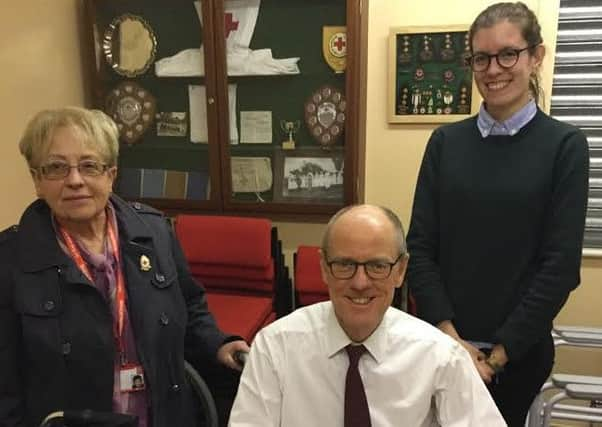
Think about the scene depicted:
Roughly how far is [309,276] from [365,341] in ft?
4.10

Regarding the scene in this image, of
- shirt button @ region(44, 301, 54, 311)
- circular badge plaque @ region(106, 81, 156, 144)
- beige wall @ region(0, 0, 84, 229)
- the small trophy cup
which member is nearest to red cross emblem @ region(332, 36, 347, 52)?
the small trophy cup

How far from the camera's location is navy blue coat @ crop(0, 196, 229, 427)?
1.22 m

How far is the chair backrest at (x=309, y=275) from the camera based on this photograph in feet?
8.00

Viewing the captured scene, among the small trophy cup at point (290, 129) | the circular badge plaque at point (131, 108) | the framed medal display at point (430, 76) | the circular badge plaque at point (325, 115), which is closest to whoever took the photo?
the framed medal display at point (430, 76)

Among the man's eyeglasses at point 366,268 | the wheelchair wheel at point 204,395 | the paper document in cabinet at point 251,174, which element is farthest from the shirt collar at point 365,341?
the paper document in cabinet at point 251,174

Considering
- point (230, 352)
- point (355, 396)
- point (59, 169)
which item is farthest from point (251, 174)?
point (355, 396)

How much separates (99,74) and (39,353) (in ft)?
6.10

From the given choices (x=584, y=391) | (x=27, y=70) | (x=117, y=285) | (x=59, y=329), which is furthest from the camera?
(x=27, y=70)

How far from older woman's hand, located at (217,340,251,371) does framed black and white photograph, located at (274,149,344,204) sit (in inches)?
47.9

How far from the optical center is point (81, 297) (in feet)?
4.15

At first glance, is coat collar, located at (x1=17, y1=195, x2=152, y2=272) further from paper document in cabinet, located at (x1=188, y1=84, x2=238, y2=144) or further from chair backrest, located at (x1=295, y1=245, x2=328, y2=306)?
paper document in cabinet, located at (x1=188, y1=84, x2=238, y2=144)

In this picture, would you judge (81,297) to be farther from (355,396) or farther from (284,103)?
(284,103)

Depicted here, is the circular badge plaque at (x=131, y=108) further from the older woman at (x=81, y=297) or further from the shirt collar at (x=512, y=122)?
the shirt collar at (x=512, y=122)

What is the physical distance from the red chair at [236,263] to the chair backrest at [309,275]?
0.14m
